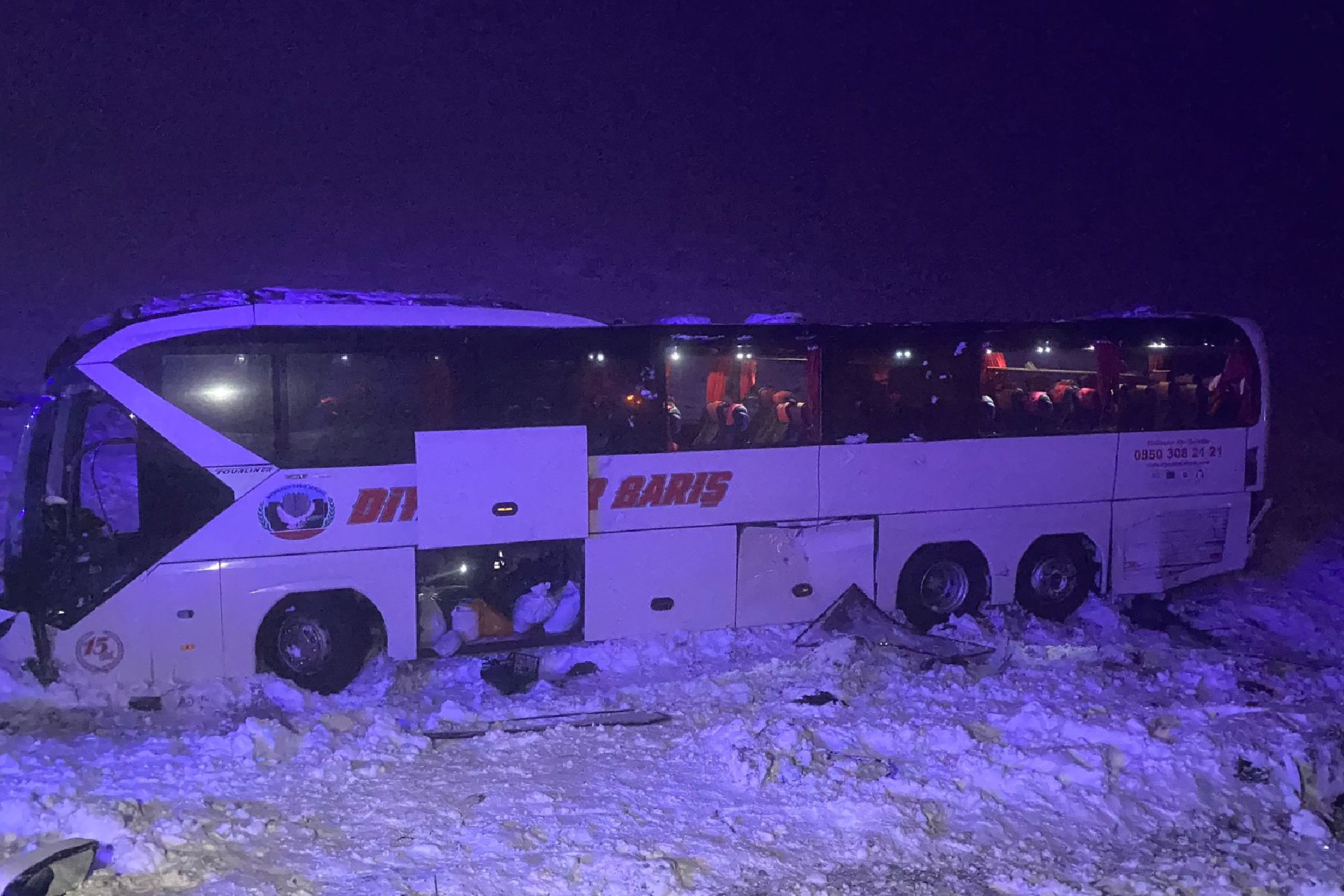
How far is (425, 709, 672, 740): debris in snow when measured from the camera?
6.87m

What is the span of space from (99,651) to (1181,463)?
11.2 meters

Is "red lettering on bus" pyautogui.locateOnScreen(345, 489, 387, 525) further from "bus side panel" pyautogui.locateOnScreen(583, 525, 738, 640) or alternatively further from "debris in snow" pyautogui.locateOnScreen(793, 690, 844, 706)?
"debris in snow" pyautogui.locateOnScreen(793, 690, 844, 706)

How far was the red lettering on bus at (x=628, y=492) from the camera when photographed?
8.70 meters

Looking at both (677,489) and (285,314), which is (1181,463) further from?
(285,314)

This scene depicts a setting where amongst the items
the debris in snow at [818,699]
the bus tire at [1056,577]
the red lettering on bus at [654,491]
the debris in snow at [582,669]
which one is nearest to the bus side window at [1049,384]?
the bus tire at [1056,577]

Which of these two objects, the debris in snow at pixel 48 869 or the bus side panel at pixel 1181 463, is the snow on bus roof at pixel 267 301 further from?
the bus side panel at pixel 1181 463

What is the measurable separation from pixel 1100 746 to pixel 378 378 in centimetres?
622

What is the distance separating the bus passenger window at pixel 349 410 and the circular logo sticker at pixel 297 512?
0.25 meters

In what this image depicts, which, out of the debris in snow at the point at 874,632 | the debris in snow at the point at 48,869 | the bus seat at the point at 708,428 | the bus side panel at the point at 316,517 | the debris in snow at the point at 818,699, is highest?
the bus seat at the point at 708,428

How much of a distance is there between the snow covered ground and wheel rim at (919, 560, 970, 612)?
2.01m

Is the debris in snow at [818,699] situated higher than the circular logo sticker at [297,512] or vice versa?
the circular logo sticker at [297,512]

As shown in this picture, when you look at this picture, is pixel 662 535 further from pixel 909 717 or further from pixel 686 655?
pixel 909 717

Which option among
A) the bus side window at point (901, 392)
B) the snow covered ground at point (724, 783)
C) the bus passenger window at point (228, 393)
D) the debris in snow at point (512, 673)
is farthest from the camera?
the bus side window at point (901, 392)

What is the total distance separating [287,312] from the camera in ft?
25.4
